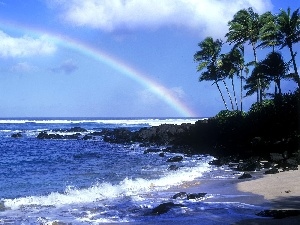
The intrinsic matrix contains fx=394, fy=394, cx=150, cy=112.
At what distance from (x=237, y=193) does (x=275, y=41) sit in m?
20.6

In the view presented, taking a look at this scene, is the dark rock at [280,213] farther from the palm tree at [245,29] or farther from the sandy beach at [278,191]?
the palm tree at [245,29]

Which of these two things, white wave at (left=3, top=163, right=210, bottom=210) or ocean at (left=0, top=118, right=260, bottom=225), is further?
white wave at (left=3, top=163, right=210, bottom=210)

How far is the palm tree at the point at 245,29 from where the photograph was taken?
38.2m

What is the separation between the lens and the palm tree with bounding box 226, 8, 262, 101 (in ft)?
125

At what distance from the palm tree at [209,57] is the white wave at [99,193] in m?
25.9

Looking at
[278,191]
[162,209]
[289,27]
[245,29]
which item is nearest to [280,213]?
[162,209]

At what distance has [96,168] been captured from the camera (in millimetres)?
27500

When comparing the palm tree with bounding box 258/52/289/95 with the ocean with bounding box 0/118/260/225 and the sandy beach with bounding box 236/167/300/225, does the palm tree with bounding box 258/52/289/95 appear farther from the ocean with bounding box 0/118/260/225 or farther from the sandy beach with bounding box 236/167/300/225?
the sandy beach with bounding box 236/167/300/225

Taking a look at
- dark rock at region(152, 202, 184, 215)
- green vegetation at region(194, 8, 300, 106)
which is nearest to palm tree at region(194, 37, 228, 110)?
green vegetation at region(194, 8, 300, 106)

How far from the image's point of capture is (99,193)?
17.0 m

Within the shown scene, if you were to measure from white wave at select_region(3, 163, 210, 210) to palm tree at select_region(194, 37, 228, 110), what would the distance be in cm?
2594

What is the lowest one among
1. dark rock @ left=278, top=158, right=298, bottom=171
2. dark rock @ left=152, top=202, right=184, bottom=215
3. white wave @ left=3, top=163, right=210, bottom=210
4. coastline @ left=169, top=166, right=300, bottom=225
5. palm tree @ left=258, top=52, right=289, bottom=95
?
white wave @ left=3, top=163, right=210, bottom=210

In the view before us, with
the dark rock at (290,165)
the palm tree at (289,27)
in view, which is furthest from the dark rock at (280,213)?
the palm tree at (289,27)

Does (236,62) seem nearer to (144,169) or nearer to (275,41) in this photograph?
(275,41)
